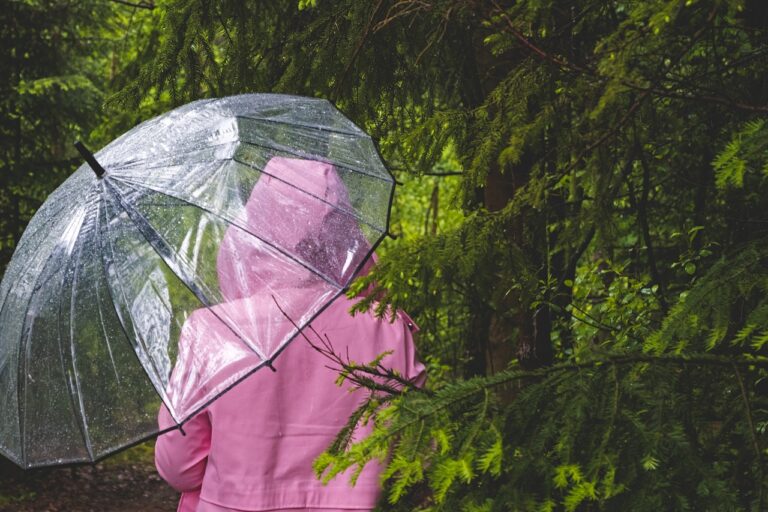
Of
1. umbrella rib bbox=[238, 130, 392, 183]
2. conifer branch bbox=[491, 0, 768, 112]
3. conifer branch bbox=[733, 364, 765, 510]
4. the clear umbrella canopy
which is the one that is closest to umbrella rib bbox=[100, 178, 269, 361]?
the clear umbrella canopy

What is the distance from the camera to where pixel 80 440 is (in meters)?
2.29

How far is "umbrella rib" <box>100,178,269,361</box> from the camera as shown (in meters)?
2.26

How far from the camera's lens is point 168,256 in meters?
2.31

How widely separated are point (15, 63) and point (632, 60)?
7228mm

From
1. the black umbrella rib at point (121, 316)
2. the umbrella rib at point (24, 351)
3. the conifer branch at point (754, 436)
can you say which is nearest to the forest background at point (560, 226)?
the conifer branch at point (754, 436)

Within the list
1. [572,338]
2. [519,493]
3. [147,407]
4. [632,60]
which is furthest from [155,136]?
[572,338]

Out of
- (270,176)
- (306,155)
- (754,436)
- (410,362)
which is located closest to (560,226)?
(410,362)

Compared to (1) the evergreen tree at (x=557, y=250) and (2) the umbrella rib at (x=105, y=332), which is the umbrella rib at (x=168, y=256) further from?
(1) the evergreen tree at (x=557, y=250)

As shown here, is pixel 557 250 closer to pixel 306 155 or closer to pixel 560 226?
pixel 560 226

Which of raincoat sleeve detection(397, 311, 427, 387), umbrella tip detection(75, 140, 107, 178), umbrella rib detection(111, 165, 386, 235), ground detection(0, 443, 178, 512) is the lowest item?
ground detection(0, 443, 178, 512)

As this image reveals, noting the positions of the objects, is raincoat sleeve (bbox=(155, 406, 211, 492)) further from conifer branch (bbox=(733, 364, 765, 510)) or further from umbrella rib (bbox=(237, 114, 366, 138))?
conifer branch (bbox=(733, 364, 765, 510))

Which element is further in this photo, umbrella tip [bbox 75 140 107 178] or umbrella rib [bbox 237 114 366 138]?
umbrella rib [bbox 237 114 366 138]

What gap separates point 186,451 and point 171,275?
23.5 inches

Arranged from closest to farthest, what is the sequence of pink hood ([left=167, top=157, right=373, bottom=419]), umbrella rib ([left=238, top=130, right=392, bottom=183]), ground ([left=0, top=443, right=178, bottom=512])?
pink hood ([left=167, top=157, right=373, bottom=419]) < umbrella rib ([left=238, top=130, right=392, bottom=183]) < ground ([left=0, top=443, right=178, bottom=512])
